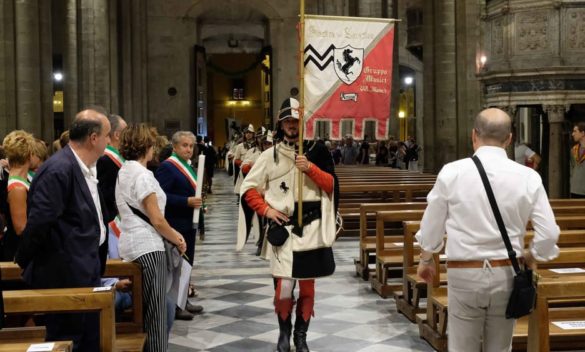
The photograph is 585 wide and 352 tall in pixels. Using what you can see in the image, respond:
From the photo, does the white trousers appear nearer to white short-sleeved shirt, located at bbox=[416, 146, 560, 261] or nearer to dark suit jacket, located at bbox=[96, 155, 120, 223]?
white short-sleeved shirt, located at bbox=[416, 146, 560, 261]

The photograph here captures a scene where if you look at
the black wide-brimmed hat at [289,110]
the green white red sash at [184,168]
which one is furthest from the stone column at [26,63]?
the black wide-brimmed hat at [289,110]

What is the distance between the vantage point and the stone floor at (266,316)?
21.2 feet

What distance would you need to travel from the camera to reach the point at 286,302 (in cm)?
597

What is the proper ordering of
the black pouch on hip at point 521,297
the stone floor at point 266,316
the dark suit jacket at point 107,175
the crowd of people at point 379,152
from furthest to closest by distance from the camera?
the crowd of people at point 379,152 < the stone floor at point 266,316 < the dark suit jacket at point 107,175 < the black pouch on hip at point 521,297

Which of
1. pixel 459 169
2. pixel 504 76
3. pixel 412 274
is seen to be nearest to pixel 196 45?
pixel 504 76

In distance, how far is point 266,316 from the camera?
7.48m

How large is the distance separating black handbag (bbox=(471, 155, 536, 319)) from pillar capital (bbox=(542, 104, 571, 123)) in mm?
8577

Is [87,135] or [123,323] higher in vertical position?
[87,135]

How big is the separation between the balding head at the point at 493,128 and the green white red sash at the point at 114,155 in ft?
9.62

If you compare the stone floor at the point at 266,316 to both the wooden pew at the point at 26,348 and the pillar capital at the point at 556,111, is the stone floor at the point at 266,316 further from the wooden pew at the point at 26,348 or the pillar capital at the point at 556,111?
the pillar capital at the point at 556,111

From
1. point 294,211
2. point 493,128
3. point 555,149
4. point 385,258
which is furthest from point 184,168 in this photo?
point 555,149

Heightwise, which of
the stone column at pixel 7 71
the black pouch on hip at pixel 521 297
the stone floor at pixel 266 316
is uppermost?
the stone column at pixel 7 71

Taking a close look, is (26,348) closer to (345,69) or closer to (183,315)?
(345,69)

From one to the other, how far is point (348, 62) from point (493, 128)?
212 centimetres
